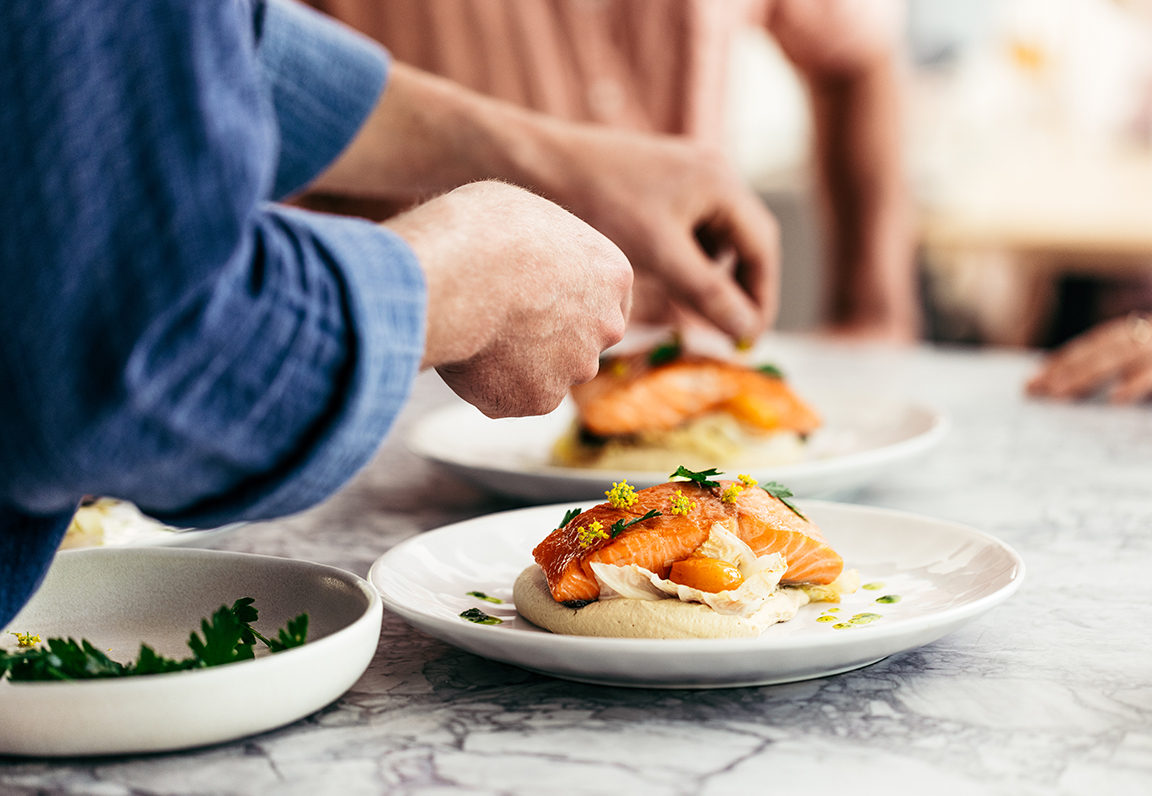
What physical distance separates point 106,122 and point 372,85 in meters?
0.86

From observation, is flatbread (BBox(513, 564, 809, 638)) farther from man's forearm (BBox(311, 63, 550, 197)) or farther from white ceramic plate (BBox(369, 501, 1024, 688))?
man's forearm (BBox(311, 63, 550, 197))

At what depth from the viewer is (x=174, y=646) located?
2.82ft

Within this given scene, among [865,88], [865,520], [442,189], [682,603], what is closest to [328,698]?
[682,603]

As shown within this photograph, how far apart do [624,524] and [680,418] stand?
2.37 feet

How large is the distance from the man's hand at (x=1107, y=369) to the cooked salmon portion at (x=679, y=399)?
84 cm

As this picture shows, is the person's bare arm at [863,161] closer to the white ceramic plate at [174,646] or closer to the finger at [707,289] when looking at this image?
the finger at [707,289]

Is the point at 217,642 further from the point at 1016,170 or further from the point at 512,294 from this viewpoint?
the point at 1016,170

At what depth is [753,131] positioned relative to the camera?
6.92 m

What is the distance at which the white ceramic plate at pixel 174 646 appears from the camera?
2.22 ft

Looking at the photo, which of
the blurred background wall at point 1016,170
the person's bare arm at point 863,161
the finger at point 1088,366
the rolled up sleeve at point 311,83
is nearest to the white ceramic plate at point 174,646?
the rolled up sleeve at point 311,83

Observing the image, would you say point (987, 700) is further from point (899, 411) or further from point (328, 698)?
point (899, 411)

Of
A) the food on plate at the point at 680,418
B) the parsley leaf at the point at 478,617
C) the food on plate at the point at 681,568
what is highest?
the food on plate at the point at 681,568

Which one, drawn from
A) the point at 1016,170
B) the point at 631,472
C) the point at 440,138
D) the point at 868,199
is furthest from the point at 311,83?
the point at 1016,170

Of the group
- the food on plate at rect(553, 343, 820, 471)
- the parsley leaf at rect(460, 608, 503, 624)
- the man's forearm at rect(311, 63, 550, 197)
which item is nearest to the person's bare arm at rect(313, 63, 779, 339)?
the man's forearm at rect(311, 63, 550, 197)
